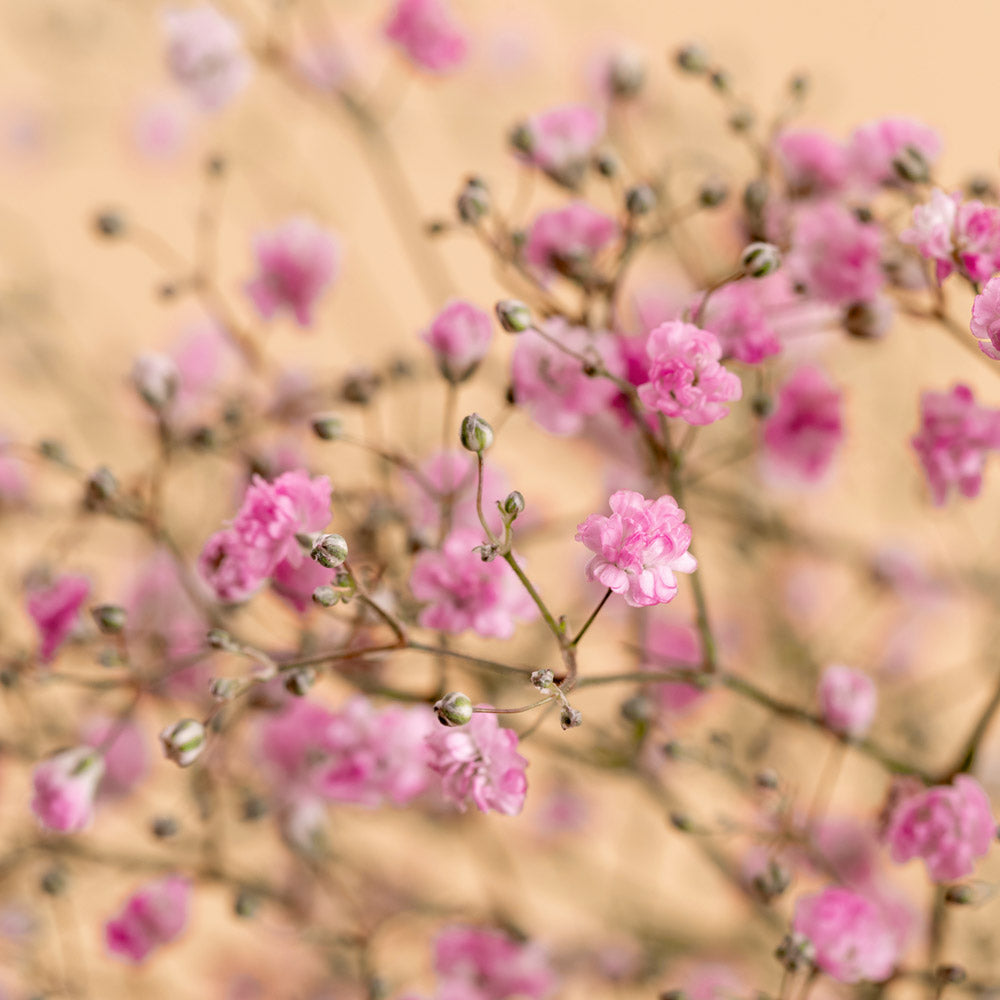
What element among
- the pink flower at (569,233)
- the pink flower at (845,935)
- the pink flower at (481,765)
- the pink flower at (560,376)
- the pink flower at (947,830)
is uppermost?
the pink flower at (569,233)

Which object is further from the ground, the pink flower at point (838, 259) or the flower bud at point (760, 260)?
the flower bud at point (760, 260)

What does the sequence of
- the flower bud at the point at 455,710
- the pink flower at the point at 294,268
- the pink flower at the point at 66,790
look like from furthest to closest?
the pink flower at the point at 294,268
the pink flower at the point at 66,790
the flower bud at the point at 455,710

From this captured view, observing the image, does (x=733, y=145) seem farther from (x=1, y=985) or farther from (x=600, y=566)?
(x=1, y=985)

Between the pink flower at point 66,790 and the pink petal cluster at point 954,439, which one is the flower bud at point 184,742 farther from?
the pink petal cluster at point 954,439

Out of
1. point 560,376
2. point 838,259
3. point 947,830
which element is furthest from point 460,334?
point 947,830

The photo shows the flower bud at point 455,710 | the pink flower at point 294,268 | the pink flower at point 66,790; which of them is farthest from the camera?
the pink flower at point 294,268

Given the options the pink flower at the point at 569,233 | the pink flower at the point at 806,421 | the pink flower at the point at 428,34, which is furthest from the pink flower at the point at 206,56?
the pink flower at the point at 806,421

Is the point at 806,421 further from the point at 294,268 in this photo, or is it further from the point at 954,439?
the point at 294,268

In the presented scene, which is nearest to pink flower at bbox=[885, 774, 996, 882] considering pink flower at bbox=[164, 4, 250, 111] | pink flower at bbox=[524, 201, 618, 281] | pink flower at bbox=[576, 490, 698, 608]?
pink flower at bbox=[576, 490, 698, 608]
